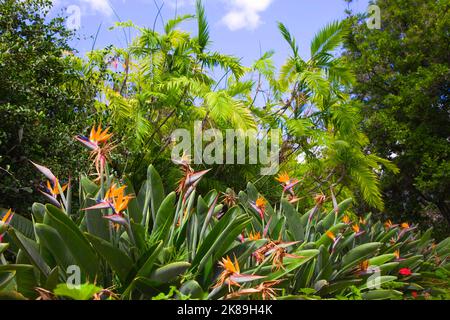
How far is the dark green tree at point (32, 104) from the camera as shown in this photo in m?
4.91

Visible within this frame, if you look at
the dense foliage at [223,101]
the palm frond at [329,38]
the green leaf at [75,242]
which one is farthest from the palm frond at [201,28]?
the green leaf at [75,242]

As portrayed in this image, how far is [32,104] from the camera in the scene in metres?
5.13

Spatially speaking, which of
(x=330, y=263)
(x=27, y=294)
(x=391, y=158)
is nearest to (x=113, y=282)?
(x=27, y=294)

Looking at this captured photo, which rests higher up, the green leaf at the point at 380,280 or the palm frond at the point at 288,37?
the palm frond at the point at 288,37

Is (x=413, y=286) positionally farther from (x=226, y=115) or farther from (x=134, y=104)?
(x=134, y=104)

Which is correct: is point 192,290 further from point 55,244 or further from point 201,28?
point 201,28

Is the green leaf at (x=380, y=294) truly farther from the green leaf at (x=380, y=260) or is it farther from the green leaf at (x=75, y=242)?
the green leaf at (x=75, y=242)

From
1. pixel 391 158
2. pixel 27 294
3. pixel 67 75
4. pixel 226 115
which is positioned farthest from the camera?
pixel 391 158

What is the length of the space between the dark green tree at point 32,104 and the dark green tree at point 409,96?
8703 millimetres

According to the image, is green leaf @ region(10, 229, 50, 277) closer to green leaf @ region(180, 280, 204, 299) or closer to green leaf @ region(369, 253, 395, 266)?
green leaf @ region(180, 280, 204, 299)

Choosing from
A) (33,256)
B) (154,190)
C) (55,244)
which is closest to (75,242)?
(55,244)

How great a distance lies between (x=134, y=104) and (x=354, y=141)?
443 centimetres

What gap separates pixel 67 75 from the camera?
19.6 ft

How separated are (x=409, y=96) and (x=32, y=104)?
33.0 ft
